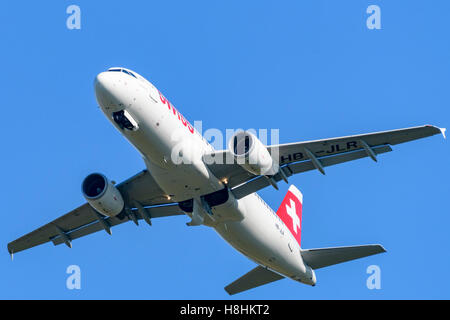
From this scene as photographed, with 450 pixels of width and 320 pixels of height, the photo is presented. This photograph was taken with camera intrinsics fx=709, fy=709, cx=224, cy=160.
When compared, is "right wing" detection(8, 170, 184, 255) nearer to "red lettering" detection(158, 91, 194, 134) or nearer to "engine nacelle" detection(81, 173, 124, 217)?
"engine nacelle" detection(81, 173, 124, 217)

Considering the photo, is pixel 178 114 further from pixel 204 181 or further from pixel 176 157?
pixel 204 181

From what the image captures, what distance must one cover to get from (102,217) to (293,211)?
12.2 metres

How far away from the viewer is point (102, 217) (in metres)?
36.9

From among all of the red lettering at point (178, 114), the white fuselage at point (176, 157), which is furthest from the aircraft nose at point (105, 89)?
the red lettering at point (178, 114)

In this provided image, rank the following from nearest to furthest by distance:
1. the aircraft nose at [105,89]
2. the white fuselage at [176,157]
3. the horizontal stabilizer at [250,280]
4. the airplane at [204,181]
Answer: the aircraft nose at [105,89] < the white fuselage at [176,157] < the airplane at [204,181] < the horizontal stabilizer at [250,280]

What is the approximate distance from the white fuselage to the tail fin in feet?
13.7

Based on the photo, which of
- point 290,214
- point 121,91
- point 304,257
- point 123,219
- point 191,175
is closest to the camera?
point 121,91

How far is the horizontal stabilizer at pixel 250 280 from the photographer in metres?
39.7

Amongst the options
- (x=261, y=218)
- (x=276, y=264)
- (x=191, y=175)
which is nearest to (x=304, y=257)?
(x=276, y=264)

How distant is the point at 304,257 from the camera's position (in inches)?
1531

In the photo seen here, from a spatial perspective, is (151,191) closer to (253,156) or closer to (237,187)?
(237,187)

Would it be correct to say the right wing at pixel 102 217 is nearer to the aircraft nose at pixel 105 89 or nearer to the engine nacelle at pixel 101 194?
the engine nacelle at pixel 101 194

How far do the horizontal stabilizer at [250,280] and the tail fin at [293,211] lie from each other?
9.15 feet

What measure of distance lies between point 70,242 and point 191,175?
33.8ft
